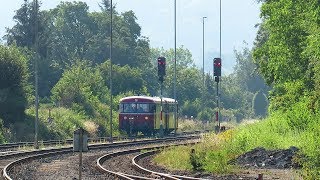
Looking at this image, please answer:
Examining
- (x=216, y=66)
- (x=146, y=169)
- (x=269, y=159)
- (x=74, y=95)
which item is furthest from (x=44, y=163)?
(x=74, y=95)

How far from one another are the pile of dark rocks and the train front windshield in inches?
1120

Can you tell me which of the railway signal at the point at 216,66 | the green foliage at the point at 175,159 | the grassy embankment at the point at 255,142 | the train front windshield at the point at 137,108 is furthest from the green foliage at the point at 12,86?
the green foliage at the point at 175,159

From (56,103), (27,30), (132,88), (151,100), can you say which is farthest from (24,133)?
(27,30)

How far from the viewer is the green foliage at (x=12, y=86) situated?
171 ft

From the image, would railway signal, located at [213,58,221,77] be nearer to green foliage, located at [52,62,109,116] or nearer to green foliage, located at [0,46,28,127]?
green foliage, located at [0,46,28,127]

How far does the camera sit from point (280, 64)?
130 ft

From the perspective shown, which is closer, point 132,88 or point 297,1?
point 297,1

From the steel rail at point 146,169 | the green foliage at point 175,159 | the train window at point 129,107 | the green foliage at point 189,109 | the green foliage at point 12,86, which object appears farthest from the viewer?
the green foliage at point 189,109

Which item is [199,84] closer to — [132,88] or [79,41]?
[79,41]

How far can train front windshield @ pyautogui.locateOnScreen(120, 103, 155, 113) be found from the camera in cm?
5631

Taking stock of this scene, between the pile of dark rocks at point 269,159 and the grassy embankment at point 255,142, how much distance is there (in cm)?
45

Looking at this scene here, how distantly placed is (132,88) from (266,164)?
66.6 m

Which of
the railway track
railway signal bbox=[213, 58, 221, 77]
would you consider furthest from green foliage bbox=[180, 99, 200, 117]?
the railway track

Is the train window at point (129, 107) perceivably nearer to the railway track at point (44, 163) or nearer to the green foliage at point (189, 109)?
the railway track at point (44, 163)
